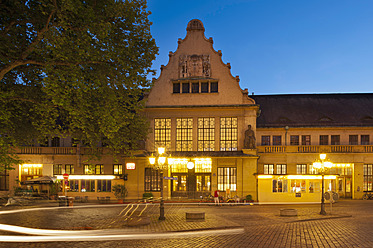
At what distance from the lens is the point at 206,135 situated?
40.9 m

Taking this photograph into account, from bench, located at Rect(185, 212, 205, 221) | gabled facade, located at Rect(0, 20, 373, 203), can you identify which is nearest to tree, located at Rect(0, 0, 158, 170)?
bench, located at Rect(185, 212, 205, 221)

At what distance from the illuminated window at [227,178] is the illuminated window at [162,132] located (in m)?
7.09

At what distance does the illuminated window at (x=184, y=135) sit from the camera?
41.0 meters

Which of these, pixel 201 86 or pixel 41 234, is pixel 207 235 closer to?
pixel 41 234

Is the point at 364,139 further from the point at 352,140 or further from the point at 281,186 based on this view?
the point at 281,186

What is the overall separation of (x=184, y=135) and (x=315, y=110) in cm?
1851

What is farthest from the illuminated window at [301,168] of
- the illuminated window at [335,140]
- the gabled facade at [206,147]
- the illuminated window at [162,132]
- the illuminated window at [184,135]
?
the illuminated window at [162,132]

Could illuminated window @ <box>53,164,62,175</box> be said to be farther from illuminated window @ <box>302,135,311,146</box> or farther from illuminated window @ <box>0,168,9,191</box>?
illuminated window @ <box>302,135,311,146</box>

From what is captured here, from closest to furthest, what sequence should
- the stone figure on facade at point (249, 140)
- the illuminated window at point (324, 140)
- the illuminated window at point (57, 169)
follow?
the stone figure on facade at point (249, 140) → the illuminated window at point (57, 169) → the illuminated window at point (324, 140)

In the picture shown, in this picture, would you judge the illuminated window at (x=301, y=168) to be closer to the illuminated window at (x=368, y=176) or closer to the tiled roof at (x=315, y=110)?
the tiled roof at (x=315, y=110)

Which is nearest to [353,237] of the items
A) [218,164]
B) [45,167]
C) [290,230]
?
[290,230]

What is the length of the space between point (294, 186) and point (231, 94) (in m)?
12.5

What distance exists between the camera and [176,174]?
134 feet

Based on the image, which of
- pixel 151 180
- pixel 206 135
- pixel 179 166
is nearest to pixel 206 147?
pixel 206 135
